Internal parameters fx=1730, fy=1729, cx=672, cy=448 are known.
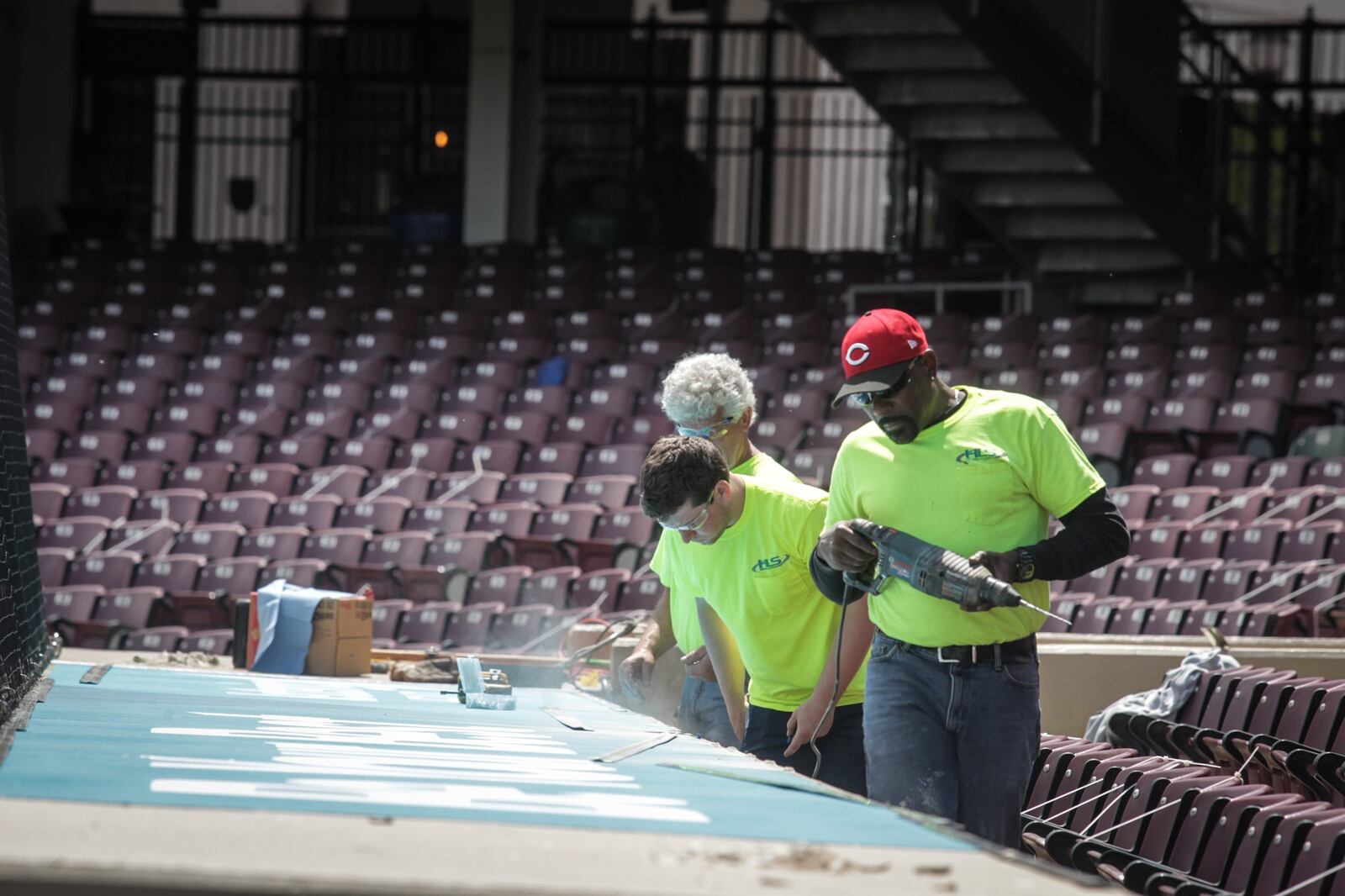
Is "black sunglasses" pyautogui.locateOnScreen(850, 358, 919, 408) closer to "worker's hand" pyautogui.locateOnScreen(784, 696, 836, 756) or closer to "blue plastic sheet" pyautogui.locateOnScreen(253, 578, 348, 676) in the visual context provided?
"worker's hand" pyautogui.locateOnScreen(784, 696, 836, 756)

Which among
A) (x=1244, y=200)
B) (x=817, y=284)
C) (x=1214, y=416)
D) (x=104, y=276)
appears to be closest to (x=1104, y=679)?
(x=1214, y=416)

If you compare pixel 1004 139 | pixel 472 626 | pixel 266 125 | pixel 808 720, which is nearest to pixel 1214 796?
pixel 808 720

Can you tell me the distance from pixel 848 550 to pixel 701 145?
2113 cm

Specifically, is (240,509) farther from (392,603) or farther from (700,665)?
(700,665)

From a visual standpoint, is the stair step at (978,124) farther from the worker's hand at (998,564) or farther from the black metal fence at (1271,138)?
the worker's hand at (998,564)

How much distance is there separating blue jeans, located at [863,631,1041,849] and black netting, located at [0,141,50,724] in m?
1.96

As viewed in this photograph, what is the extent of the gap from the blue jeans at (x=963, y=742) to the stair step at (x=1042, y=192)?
13220 mm

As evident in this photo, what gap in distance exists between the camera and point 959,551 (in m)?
3.75

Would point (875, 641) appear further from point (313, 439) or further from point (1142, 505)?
point (313, 439)

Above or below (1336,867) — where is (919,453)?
above

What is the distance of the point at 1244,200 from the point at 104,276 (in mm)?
22558

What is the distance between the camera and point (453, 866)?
1935 mm

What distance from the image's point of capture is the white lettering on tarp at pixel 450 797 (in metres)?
2.42

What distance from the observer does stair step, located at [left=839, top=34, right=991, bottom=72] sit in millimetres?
15773
